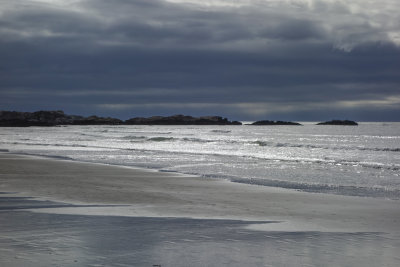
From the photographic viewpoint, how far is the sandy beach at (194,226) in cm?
713

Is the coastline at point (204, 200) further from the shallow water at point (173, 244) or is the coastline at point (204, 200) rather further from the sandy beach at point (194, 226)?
the shallow water at point (173, 244)

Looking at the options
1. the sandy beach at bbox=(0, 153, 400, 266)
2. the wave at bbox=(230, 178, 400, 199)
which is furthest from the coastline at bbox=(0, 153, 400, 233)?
the wave at bbox=(230, 178, 400, 199)

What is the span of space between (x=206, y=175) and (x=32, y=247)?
14789mm

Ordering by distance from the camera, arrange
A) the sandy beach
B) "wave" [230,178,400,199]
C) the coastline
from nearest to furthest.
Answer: the sandy beach, the coastline, "wave" [230,178,400,199]

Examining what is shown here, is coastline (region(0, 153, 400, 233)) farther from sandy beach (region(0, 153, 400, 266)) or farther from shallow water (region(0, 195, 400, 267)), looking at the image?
shallow water (region(0, 195, 400, 267))

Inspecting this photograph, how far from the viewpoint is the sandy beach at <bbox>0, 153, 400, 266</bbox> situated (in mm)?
7133

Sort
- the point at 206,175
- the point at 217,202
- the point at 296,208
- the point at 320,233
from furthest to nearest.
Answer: the point at 206,175 → the point at 217,202 → the point at 296,208 → the point at 320,233

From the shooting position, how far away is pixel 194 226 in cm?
965

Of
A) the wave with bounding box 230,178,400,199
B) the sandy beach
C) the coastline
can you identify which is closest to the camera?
the sandy beach

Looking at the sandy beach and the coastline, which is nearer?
the sandy beach

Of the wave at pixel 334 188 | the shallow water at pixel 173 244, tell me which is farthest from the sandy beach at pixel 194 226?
the wave at pixel 334 188

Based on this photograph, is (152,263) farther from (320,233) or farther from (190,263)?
(320,233)

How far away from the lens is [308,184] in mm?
18672

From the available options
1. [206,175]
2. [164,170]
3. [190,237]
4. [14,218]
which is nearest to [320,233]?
[190,237]
